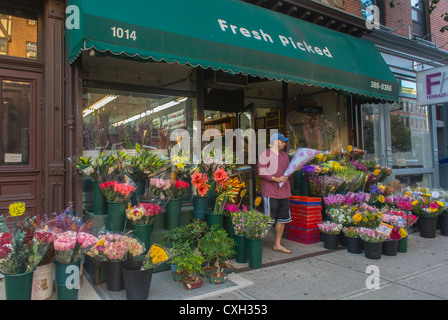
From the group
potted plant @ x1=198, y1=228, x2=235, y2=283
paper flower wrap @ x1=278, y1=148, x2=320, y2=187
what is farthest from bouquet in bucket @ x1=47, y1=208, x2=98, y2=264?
paper flower wrap @ x1=278, y1=148, x2=320, y2=187

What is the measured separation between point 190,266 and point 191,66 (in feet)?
10.2

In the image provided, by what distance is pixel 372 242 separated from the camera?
17.0 feet

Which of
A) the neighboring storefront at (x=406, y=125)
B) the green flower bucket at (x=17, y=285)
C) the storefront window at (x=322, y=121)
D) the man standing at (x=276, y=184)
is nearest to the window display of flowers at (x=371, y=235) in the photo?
the man standing at (x=276, y=184)

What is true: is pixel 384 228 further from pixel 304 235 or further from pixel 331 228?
pixel 304 235

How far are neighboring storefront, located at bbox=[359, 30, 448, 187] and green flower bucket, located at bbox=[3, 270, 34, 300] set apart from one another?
347 inches

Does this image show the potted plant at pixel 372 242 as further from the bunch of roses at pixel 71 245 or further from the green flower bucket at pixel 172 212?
the bunch of roses at pixel 71 245

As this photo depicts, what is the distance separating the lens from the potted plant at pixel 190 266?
3938 mm

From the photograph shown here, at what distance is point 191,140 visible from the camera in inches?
270

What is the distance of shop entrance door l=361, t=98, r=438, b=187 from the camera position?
9891 mm

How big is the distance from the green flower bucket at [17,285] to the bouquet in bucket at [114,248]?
0.63 m

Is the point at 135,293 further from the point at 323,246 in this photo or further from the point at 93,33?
the point at 323,246

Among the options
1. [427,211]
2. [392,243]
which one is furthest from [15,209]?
[427,211]

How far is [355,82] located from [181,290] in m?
5.60
